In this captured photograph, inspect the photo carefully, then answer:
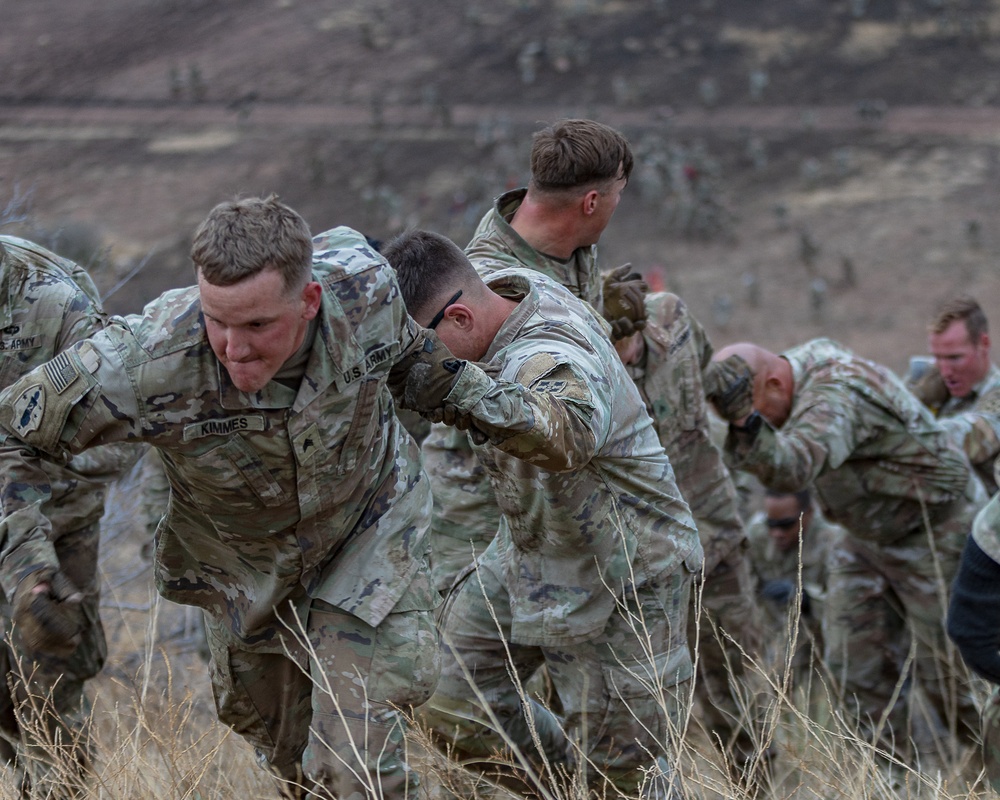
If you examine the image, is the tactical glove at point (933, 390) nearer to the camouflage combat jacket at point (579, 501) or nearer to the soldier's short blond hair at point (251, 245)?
the camouflage combat jacket at point (579, 501)

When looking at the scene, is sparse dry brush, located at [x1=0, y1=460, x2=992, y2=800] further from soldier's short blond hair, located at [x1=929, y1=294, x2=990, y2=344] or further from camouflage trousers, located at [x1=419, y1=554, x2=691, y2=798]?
soldier's short blond hair, located at [x1=929, y1=294, x2=990, y2=344]

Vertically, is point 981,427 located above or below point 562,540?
below

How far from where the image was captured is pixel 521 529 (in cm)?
384

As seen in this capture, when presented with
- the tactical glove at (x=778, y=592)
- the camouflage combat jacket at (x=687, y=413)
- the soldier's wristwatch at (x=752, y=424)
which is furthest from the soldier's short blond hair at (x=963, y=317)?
the tactical glove at (x=778, y=592)

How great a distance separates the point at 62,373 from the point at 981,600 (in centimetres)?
244

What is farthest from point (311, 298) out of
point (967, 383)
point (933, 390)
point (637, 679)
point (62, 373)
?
point (933, 390)

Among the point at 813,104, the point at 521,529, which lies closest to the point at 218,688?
the point at 521,529

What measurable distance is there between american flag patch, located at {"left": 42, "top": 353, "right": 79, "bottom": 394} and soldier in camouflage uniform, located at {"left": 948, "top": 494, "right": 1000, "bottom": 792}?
2.35m

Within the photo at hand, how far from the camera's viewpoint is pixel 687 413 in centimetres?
507

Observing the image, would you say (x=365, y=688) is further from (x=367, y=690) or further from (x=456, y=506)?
(x=456, y=506)

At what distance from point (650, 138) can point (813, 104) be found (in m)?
3.30

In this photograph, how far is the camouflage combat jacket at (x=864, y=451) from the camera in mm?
5152

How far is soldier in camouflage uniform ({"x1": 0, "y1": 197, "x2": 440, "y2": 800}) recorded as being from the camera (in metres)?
3.00

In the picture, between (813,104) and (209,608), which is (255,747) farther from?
(813,104)
